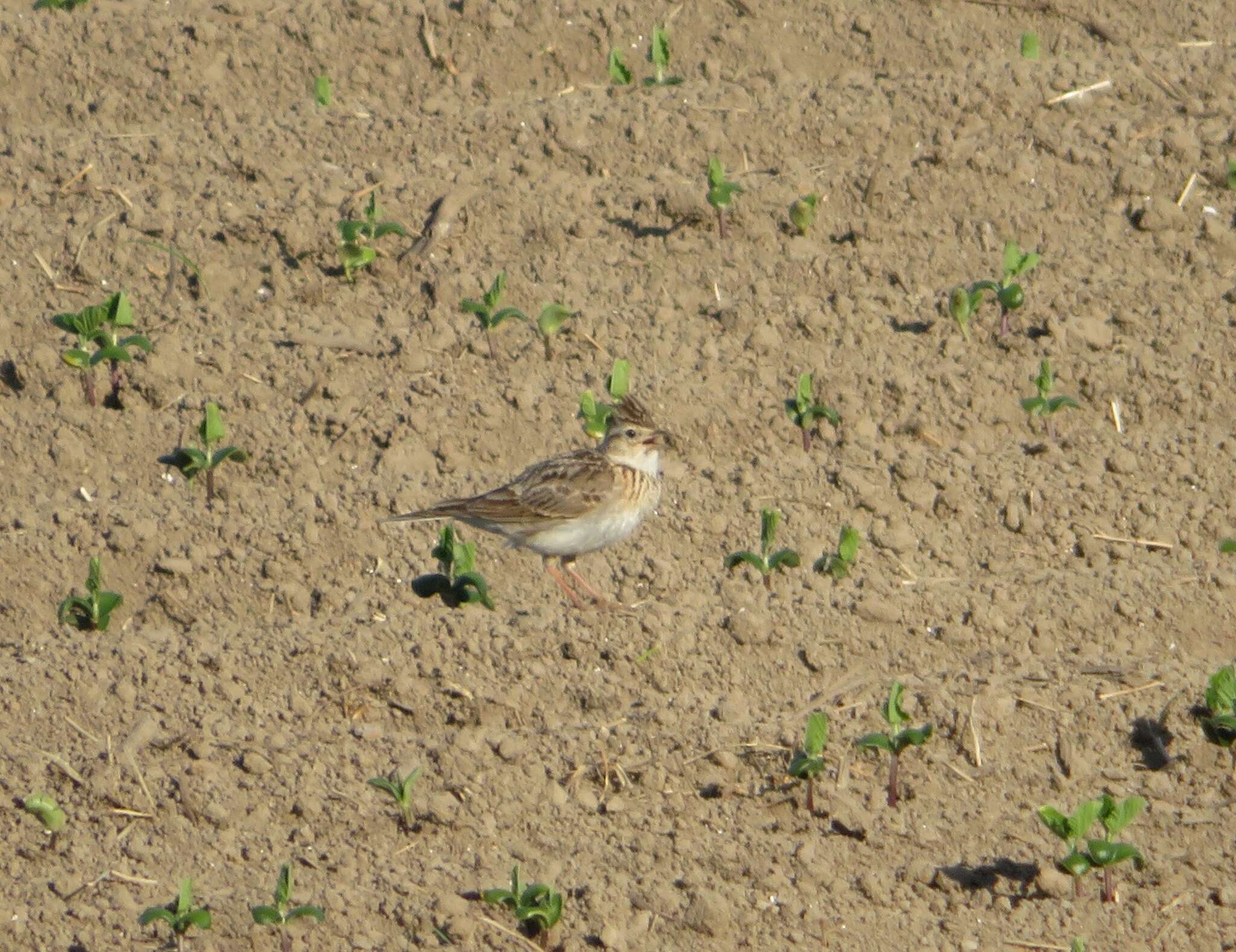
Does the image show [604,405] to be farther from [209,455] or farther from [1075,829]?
[1075,829]

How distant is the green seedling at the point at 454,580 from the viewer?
8.11 meters

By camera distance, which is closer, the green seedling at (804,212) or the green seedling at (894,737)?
the green seedling at (894,737)

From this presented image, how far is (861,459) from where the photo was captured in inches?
350

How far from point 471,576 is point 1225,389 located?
3.93 meters

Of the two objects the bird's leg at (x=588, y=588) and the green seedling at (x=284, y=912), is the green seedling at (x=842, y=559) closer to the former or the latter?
the bird's leg at (x=588, y=588)

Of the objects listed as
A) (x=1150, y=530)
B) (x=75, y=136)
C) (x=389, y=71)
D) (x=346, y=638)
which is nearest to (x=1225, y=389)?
(x=1150, y=530)

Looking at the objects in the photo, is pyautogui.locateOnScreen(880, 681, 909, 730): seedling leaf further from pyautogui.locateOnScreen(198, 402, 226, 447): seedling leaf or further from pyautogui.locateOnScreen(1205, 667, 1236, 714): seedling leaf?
pyautogui.locateOnScreen(198, 402, 226, 447): seedling leaf

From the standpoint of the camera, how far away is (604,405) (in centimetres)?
917

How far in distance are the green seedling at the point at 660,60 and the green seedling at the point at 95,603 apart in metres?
5.14

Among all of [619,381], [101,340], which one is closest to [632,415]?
[619,381]

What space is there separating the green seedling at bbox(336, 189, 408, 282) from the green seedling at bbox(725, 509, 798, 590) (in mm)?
2840

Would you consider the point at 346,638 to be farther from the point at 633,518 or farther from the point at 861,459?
the point at 861,459

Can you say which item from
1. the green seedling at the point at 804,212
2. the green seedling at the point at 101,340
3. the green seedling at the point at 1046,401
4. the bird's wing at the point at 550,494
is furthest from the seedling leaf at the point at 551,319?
the green seedling at the point at 1046,401

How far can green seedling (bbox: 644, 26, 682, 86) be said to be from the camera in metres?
11.6
